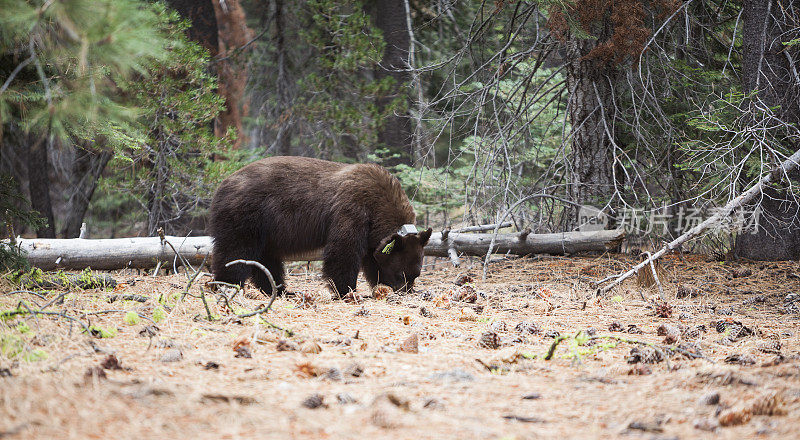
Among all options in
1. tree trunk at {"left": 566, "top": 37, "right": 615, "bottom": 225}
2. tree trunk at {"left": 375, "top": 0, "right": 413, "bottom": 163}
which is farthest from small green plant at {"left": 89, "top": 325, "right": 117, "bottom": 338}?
tree trunk at {"left": 375, "top": 0, "right": 413, "bottom": 163}

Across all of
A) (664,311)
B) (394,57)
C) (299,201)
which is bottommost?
(664,311)

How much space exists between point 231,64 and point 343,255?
881cm

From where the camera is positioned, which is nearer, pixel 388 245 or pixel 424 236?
pixel 388 245

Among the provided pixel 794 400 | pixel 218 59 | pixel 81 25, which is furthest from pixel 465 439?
pixel 218 59

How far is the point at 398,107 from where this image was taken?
36.7 ft

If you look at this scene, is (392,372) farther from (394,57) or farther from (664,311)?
(394,57)

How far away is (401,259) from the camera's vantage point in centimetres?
693

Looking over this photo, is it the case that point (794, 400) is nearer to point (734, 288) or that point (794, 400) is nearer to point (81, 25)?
point (81, 25)

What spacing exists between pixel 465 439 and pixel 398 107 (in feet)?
31.2

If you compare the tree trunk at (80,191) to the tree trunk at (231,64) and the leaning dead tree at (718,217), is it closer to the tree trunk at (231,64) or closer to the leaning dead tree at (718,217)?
the tree trunk at (231,64)

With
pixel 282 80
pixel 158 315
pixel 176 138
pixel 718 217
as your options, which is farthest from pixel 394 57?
pixel 158 315

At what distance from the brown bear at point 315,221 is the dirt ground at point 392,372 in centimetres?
120

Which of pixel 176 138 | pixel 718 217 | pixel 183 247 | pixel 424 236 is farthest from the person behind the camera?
pixel 176 138

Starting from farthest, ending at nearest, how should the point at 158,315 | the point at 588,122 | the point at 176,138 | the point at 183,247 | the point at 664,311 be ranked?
1. the point at 176,138
2. the point at 588,122
3. the point at 183,247
4. the point at 664,311
5. the point at 158,315
